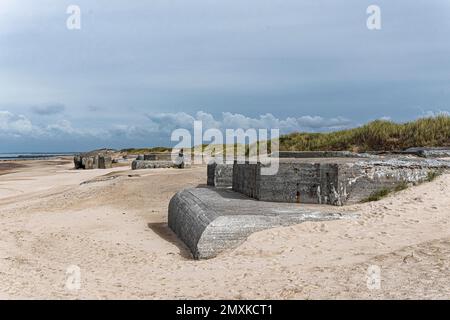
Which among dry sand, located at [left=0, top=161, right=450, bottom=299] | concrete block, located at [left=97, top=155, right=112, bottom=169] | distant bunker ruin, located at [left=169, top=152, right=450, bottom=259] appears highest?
distant bunker ruin, located at [left=169, top=152, right=450, bottom=259]

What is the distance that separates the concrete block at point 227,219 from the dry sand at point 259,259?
166mm

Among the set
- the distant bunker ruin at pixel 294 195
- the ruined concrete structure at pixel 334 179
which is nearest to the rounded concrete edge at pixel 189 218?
the distant bunker ruin at pixel 294 195

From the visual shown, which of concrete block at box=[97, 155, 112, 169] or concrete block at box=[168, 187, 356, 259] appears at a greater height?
concrete block at box=[168, 187, 356, 259]

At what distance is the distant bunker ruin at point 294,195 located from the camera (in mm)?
7141

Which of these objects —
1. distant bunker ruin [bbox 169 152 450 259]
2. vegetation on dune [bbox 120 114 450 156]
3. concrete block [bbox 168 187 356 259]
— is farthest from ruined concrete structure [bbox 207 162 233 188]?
vegetation on dune [bbox 120 114 450 156]

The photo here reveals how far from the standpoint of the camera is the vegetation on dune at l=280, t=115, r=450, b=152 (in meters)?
19.9

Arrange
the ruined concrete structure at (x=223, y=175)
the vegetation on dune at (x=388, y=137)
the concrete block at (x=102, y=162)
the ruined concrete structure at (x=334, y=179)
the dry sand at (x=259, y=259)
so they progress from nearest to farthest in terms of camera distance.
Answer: the dry sand at (x=259, y=259) < the ruined concrete structure at (x=334, y=179) < the ruined concrete structure at (x=223, y=175) < the vegetation on dune at (x=388, y=137) < the concrete block at (x=102, y=162)

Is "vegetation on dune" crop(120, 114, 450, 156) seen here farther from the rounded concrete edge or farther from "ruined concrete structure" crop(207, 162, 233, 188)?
the rounded concrete edge

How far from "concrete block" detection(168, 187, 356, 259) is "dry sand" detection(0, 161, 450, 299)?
166 mm

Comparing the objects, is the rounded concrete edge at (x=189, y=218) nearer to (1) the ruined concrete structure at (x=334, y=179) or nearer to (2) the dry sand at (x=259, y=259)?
(2) the dry sand at (x=259, y=259)

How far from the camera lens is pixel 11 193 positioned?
60.7 ft

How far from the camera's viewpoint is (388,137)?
848 inches
